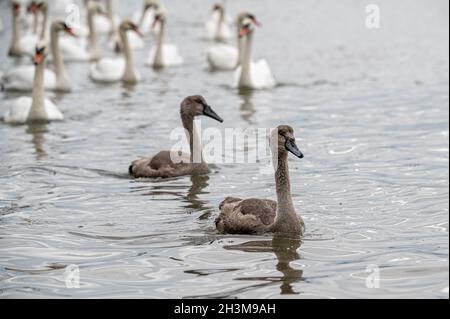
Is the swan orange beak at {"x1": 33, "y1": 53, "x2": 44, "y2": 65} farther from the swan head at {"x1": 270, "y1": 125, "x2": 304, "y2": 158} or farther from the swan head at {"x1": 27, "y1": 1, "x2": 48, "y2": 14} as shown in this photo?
the swan head at {"x1": 270, "y1": 125, "x2": 304, "y2": 158}

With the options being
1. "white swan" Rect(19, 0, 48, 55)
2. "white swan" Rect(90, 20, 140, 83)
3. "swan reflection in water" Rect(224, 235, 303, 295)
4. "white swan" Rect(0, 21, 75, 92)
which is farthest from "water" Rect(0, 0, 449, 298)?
"white swan" Rect(19, 0, 48, 55)

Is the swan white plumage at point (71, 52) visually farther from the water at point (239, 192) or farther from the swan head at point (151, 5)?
the swan head at point (151, 5)

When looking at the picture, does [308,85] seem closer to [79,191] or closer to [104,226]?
[79,191]

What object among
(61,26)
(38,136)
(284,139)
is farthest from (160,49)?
(284,139)

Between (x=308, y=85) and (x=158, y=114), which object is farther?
(x=308, y=85)

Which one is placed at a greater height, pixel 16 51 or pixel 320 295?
pixel 16 51

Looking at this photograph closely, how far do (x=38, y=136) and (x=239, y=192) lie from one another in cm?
492

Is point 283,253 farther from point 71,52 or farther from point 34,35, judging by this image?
point 34,35

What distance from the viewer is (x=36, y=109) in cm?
1694

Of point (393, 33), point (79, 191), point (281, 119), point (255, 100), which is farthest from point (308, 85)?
point (79, 191)

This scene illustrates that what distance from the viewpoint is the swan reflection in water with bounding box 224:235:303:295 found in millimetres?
8947
